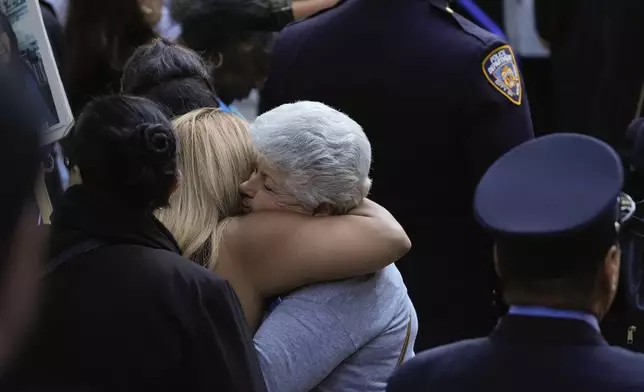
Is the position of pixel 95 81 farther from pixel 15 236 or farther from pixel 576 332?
pixel 15 236

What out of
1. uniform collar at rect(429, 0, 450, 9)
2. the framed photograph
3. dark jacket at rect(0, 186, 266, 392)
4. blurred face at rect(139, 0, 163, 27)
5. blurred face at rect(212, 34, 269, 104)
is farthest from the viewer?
blurred face at rect(212, 34, 269, 104)

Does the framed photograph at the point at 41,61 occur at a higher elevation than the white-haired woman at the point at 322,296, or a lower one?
higher

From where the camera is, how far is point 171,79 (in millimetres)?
3057

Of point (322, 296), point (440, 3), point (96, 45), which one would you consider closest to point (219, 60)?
point (96, 45)

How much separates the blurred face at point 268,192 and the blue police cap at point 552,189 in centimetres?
69

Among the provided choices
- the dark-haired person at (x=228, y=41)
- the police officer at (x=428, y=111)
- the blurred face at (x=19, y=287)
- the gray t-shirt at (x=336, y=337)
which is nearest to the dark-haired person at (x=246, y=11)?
the dark-haired person at (x=228, y=41)

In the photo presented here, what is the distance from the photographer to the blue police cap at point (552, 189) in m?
1.70

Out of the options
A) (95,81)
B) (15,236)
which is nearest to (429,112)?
(95,81)

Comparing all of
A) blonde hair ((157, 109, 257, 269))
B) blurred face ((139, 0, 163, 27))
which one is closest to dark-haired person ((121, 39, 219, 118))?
blonde hair ((157, 109, 257, 269))

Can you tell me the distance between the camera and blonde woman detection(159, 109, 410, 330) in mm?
2354

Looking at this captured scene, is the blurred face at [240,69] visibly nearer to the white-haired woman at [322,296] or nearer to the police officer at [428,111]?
the police officer at [428,111]

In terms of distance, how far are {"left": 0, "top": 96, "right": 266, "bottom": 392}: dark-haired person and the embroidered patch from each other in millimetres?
1085

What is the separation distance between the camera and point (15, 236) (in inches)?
43.6

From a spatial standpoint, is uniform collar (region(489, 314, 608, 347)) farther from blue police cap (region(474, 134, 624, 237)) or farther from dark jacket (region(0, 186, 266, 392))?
dark jacket (region(0, 186, 266, 392))
